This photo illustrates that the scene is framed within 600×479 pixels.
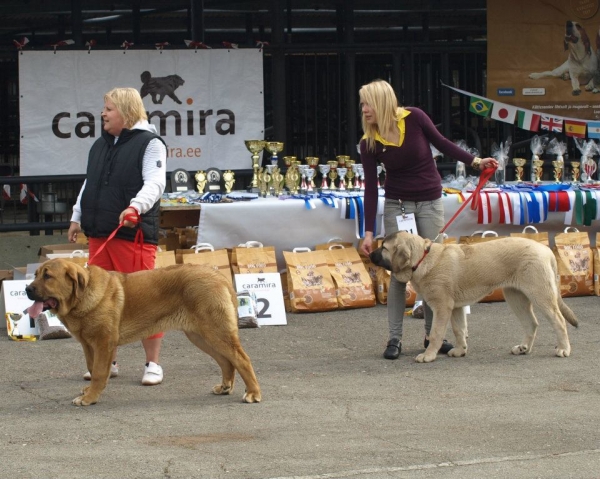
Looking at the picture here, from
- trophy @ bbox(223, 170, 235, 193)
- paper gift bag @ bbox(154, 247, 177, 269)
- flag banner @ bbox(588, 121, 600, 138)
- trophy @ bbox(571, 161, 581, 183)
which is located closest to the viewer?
paper gift bag @ bbox(154, 247, 177, 269)

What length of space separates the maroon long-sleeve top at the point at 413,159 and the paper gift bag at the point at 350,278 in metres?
1.77

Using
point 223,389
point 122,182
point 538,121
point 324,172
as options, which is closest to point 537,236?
point 324,172

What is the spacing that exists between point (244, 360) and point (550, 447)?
184 cm

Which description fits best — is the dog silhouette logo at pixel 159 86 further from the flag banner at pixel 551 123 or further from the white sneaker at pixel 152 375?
the white sneaker at pixel 152 375

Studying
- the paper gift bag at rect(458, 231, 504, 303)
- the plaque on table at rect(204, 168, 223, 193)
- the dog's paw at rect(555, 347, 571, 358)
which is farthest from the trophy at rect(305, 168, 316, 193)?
the dog's paw at rect(555, 347, 571, 358)

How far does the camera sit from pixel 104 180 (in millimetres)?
6996

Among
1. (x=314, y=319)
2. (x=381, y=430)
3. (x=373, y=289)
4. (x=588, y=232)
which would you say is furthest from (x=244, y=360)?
(x=588, y=232)

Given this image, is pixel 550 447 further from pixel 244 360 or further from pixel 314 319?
pixel 314 319

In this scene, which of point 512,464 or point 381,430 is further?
point 381,430

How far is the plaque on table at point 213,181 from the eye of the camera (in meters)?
10.5

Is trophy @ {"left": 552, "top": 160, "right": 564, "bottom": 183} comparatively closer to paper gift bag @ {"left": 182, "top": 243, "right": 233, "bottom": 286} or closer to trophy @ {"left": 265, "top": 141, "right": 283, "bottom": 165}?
trophy @ {"left": 265, "top": 141, "right": 283, "bottom": 165}

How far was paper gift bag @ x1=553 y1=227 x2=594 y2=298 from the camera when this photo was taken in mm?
10086

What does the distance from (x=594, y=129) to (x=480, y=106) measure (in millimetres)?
1242

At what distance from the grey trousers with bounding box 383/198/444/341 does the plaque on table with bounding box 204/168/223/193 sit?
290cm
